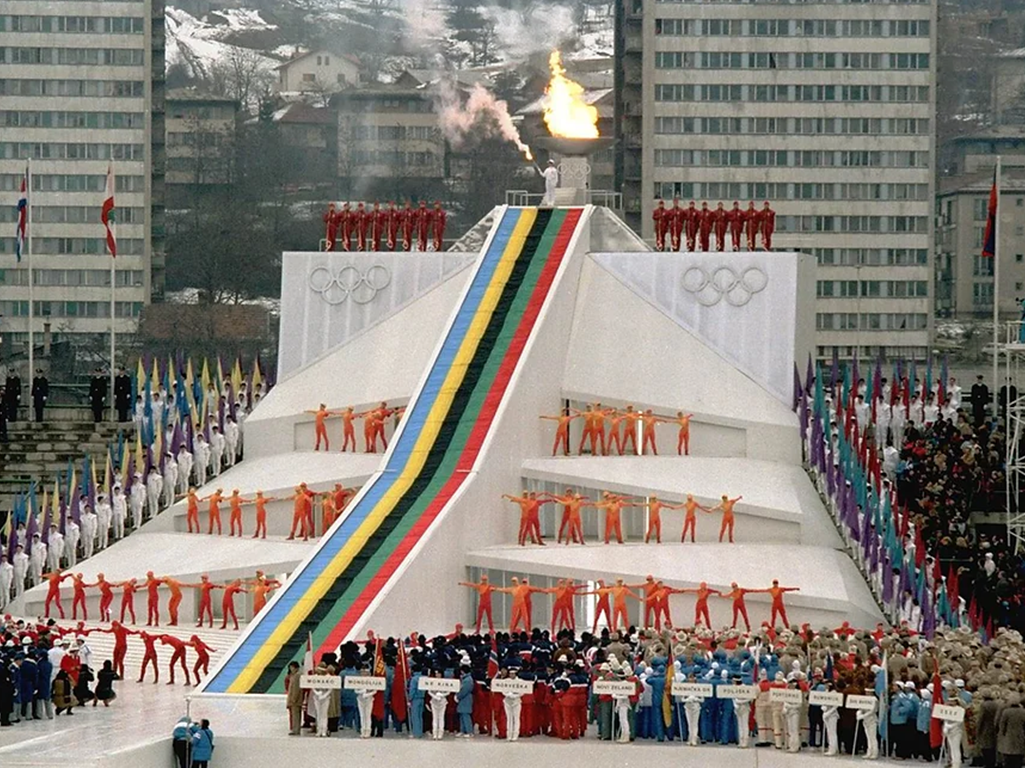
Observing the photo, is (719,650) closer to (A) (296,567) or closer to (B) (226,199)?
(A) (296,567)

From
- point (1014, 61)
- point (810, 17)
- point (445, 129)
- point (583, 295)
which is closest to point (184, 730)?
point (583, 295)

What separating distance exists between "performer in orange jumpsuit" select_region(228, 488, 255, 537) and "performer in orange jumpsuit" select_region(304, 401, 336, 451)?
379 centimetres

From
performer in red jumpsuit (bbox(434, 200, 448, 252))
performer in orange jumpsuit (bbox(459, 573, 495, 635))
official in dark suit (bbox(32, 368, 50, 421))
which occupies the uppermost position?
performer in red jumpsuit (bbox(434, 200, 448, 252))

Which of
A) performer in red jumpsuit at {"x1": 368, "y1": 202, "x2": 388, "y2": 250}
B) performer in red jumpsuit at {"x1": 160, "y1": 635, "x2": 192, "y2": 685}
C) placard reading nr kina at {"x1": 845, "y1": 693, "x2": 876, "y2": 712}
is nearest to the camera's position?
placard reading nr kina at {"x1": 845, "y1": 693, "x2": 876, "y2": 712}

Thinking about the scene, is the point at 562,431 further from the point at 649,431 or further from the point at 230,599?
the point at 230,599

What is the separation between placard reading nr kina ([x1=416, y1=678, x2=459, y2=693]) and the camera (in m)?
44.0

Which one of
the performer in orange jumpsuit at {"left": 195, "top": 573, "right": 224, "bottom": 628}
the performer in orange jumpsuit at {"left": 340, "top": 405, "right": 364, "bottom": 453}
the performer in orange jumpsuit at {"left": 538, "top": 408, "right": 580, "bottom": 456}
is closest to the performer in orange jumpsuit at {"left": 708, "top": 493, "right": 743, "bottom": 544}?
the performer in orange jumpsuit at {"left": 538, "top": 408, "right": 580, "bottom": 456}

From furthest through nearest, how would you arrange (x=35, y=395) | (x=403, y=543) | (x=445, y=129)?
(x=445, y=129)
(x=35, y=395)
(x=403, y=543)

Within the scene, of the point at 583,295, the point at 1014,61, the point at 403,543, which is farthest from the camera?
the point at 1014,61

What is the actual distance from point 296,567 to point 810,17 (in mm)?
53561

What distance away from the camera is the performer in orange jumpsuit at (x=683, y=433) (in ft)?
202

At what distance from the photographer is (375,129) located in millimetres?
114188

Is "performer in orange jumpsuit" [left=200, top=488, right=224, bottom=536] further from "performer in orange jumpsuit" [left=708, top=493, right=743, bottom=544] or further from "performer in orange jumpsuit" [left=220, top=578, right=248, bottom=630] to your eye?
"performer in orange jumpsuit" [left=708, top=493, right=743, bottom=544]

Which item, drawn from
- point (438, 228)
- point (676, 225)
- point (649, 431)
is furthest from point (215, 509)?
point (676, 225)
